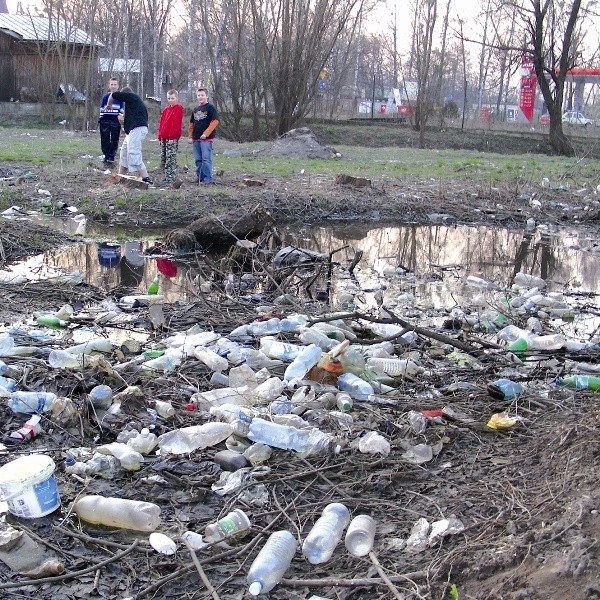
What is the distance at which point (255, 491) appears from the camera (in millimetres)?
2791

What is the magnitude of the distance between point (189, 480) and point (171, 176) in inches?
361

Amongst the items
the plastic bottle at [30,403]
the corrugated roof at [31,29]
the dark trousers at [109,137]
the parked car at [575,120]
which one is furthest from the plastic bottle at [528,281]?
the parked car at [575,120]

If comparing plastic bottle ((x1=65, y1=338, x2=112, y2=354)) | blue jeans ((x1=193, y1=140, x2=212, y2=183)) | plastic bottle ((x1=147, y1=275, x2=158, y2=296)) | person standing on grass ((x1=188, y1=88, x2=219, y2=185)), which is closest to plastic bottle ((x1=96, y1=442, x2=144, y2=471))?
plastic bottle ((x1=65, y1=338, x2=112, y2=354))

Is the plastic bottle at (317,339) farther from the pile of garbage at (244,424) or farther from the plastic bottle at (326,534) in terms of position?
the plastic bottle at (326,534)

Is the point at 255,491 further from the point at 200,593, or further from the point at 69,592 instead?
the point at 69,592

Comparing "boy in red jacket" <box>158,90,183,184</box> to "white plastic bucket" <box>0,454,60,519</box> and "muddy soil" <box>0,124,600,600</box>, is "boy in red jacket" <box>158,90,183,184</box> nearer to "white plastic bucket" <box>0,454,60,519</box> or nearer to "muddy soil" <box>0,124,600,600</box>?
"muddy soil" <box>0,124,600,600</box>

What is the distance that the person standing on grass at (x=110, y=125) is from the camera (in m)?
11.9

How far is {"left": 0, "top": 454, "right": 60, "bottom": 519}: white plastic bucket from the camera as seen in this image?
2512 mm

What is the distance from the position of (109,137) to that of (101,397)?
977 cm

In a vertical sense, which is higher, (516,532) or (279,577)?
(516,532)

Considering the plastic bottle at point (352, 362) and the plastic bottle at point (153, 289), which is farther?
the plastic bottle at point (153, 289)

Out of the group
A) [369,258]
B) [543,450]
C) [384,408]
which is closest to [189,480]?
[384,408]

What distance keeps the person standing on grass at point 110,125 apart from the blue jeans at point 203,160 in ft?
5.80

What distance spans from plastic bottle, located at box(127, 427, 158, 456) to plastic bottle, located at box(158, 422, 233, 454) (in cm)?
4
